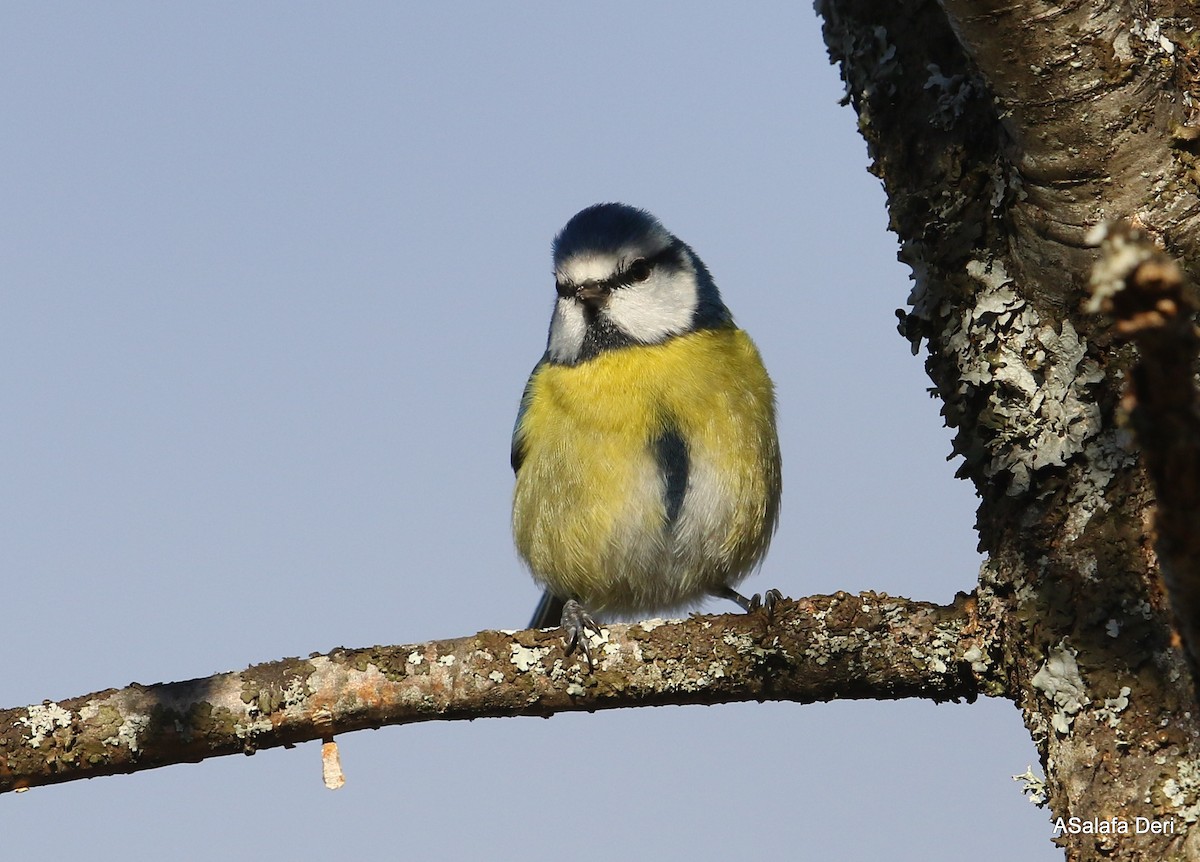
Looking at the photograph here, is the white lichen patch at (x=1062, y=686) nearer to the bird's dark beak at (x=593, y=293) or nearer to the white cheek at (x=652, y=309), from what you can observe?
the white cheek at (x=652, y=309)

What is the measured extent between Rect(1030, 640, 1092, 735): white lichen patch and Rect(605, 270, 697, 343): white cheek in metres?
1.99

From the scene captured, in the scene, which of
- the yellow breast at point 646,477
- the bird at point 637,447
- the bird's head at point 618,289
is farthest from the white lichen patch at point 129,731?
the bird's head at point 618,289

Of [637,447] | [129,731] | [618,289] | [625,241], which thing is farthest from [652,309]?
[129,731]

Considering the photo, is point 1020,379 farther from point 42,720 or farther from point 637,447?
point 42,720

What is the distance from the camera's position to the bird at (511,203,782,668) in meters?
3.64

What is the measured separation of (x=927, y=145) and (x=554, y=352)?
5.79ft

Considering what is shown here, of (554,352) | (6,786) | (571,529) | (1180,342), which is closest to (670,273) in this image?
(554,352)

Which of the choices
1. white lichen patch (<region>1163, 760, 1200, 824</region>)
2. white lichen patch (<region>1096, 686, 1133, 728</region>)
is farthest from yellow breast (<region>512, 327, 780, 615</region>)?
white lichen patch (<region>1163, 760, 1200, 824</region>)

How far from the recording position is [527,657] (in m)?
2.52

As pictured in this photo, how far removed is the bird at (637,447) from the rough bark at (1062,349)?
1.12 m

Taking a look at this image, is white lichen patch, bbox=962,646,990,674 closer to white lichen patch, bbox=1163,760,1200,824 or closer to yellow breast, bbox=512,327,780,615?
white lichen patch, bbox=1163,760,1200,824

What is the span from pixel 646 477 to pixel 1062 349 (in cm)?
156

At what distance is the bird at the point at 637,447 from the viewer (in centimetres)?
364

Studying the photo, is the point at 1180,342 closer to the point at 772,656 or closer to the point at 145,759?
the point at 772,656
